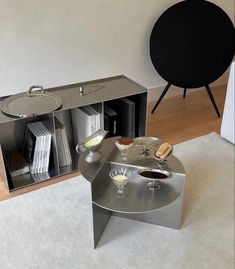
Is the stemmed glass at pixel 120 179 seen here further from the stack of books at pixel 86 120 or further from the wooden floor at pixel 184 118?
the wooden floor at pixel 184 118

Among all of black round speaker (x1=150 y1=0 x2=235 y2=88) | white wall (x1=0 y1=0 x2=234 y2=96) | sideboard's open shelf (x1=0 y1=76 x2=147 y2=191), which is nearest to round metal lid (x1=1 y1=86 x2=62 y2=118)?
sideboard's open shelf (x1=0 y1=76 x2=147 y2=191)

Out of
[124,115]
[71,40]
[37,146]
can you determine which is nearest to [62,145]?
[37,146]

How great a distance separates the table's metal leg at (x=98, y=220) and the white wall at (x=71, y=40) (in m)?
1.17

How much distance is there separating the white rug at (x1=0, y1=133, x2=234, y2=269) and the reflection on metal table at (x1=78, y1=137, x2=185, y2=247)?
8 centimetres

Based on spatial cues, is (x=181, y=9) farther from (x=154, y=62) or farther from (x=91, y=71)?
(x=91, y=71)

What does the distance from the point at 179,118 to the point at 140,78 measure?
49 cm

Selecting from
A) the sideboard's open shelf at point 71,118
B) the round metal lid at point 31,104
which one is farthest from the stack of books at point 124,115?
the round metal lid at point 31,104

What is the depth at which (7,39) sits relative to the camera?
2.17m

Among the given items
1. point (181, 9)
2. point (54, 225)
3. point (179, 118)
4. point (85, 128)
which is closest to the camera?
point (54, 225)

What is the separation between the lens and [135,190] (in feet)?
5.23

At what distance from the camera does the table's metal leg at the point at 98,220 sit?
5.03ft

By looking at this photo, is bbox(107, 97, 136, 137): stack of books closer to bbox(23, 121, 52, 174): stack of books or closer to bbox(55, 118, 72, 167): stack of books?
bbox(55, 118, 72, 167): stack of books

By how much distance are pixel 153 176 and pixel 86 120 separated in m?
0.75

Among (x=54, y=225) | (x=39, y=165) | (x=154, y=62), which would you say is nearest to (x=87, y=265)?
(x=54, y=225)
